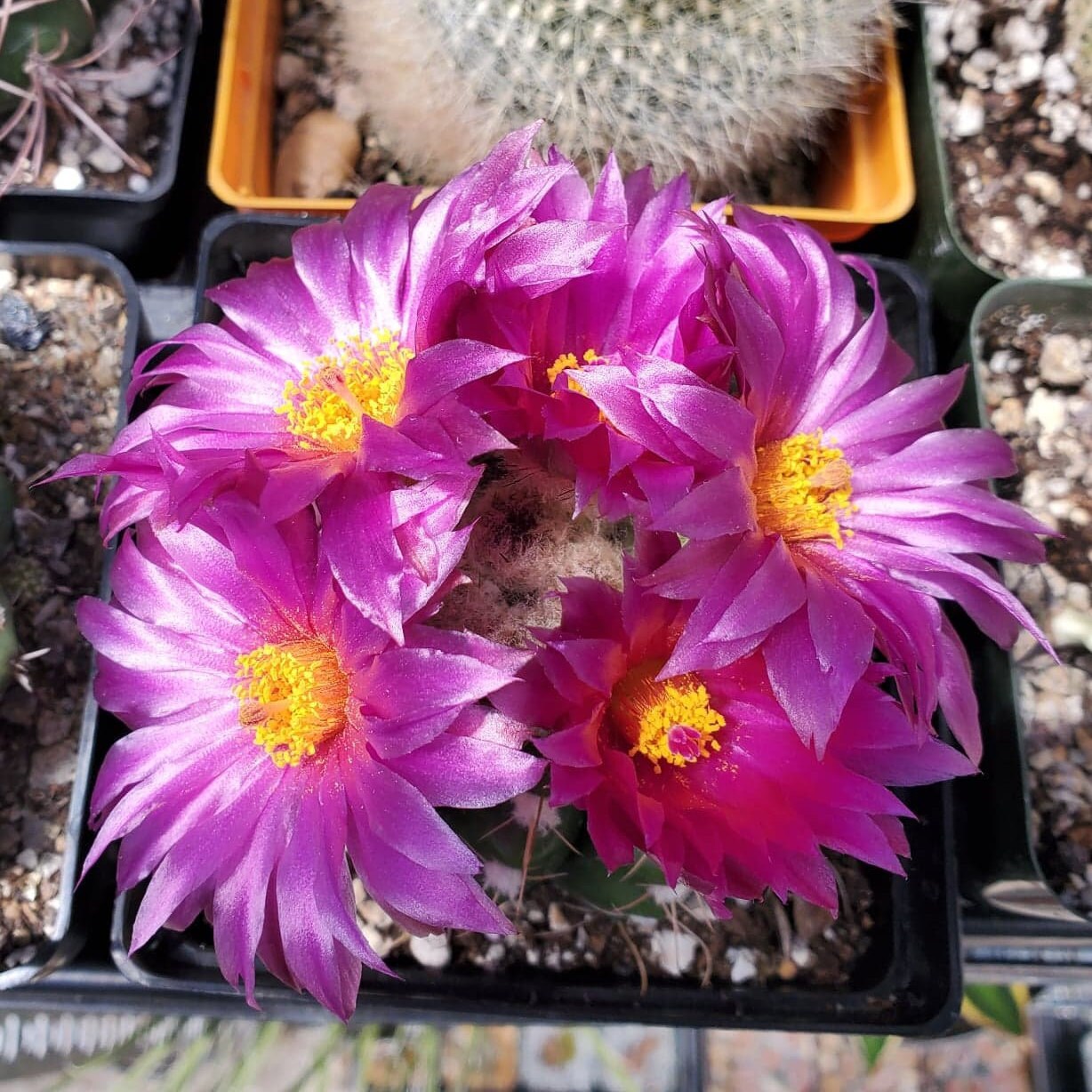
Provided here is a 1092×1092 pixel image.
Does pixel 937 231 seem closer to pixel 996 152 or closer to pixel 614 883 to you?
pixel 996 152

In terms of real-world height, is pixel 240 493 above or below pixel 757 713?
above

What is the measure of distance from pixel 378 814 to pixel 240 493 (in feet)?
0.66

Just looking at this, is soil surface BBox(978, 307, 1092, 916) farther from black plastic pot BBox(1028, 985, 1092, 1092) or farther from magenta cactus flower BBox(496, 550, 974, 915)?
magenta cactus flower BBox(496, 550, 974, 915)

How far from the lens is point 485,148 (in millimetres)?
1076

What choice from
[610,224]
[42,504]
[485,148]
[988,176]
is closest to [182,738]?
[610,224]

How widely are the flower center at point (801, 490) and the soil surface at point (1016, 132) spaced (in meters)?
0.67

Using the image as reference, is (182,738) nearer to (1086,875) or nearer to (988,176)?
(1086,875)

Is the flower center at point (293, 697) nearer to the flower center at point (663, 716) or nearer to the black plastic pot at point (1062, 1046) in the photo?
the flower center at point (663, 716)

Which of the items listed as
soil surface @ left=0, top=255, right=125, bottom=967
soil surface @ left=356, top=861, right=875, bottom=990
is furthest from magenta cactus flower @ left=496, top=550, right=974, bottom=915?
soil surface @ left=0, top=255, right=125, bottom=967

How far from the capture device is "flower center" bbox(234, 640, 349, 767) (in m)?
0.63

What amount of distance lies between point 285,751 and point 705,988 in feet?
1.75

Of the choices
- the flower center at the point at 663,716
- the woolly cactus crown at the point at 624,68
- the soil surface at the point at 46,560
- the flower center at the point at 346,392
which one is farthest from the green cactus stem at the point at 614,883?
the woolly cactus crown at the point at 624,68

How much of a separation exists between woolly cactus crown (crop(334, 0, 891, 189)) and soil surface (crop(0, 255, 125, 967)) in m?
0.44

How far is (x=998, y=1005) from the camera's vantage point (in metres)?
1.23
